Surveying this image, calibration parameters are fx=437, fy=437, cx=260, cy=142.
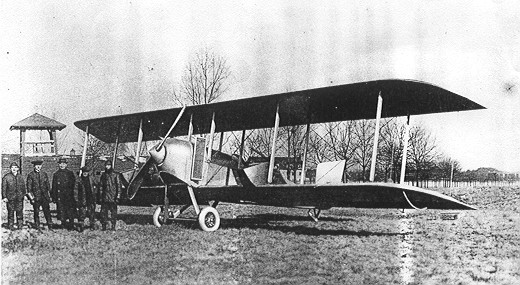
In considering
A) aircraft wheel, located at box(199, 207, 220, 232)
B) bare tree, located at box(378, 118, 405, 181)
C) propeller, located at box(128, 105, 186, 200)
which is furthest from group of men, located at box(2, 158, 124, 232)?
bare tree, located at box(378, 118, 405, 181)

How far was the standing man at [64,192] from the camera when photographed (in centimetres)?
977

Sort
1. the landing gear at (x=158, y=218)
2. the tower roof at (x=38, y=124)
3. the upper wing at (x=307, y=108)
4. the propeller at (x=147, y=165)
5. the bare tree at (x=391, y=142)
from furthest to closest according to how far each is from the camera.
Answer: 1. the tower roof at (x=38, y=124)
2. the bare tree at (x=391, y=142)
3. the landing gear at (x=158, y=218)
4. the propeller at (x=147, y=165)
5. the upper wing at (x=307, y=108)

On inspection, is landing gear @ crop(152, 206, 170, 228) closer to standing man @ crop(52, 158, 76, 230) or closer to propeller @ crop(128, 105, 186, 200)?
propeller @ crop(128, 105, 186, 200)

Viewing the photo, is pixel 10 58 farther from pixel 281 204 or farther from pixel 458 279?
pixel 458 279

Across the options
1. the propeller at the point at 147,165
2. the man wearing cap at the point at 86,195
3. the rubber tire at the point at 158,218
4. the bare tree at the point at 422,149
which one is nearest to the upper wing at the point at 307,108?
the propeller at the point at 147,165

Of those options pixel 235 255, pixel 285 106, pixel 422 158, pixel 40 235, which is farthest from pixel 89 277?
pixel 422 158

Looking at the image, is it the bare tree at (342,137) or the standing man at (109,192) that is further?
the bare tree at (342,137)

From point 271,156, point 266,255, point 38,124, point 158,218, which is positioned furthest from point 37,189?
point 38,124

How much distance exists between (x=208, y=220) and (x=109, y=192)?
7.54ft

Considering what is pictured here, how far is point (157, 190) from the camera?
10711 millimetres

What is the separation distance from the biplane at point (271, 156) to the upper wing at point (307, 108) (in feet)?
0.06

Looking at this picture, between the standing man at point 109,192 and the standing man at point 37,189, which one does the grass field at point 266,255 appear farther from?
the standing man at point 37,189

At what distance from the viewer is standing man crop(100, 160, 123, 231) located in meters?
9.67

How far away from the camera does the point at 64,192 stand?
977cm
